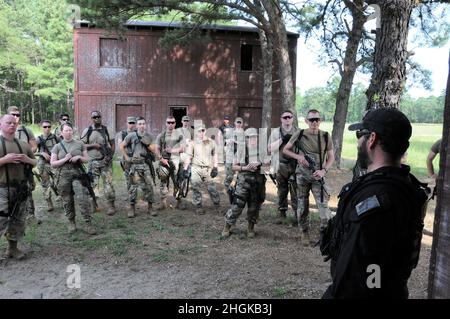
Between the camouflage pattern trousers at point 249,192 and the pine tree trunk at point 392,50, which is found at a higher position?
the pine tree trunk at point 392,50

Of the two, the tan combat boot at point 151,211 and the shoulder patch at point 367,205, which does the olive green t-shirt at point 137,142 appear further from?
the shoulder patch at point 367,205

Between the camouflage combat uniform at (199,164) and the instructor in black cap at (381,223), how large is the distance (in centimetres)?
644

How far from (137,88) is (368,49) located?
35.5 ft

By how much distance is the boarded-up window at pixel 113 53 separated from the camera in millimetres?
18453

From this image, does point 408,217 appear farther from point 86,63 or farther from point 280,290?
point 86,63

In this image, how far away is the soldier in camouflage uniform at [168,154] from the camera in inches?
336

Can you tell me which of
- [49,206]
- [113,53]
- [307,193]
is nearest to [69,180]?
[49,206]

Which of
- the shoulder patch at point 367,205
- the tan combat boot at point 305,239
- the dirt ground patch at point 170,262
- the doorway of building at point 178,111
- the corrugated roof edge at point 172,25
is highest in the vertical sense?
the corrugated roof edge at point 172,25

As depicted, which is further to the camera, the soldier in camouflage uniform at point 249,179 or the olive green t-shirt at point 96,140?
the olive green t-shirt at point 96,140

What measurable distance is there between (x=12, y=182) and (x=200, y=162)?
385 centimetres

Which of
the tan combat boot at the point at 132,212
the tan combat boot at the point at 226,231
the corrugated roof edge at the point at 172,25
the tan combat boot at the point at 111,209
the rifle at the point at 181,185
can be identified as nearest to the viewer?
the tan combat boot at the point at 226,231

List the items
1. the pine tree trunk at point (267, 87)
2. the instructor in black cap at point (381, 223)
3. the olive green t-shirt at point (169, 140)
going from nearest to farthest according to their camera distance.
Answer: the instructor in black cap at point (381, 223)
the olive green t-shirt at point (169, 140)
the pine tree trunk at point (267, 87)

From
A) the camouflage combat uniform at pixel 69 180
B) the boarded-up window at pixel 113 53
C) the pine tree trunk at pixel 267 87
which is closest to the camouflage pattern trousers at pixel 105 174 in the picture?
the camouflage combat uniform at pixel 69 180

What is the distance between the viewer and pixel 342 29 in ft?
47.9
